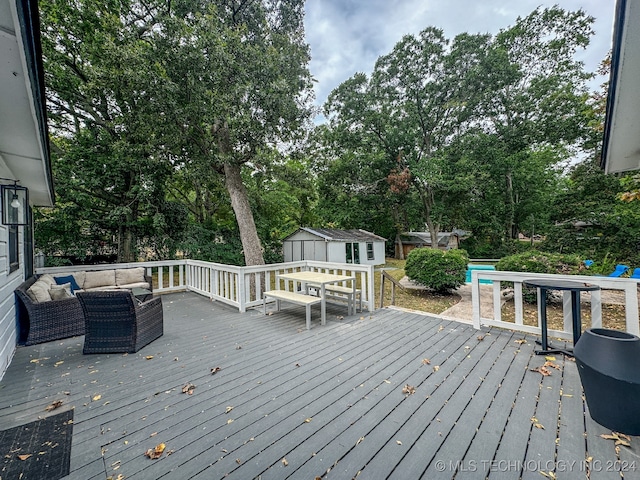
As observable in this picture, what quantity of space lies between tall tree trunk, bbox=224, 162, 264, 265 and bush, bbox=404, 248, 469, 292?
188 inches

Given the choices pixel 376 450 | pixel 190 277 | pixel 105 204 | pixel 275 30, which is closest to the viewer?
pixel 376 450

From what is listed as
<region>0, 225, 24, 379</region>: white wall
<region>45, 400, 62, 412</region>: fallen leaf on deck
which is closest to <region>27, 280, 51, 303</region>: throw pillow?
<region>0, 225, 24, 379</region>: white wall

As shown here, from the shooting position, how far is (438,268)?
7.63 m

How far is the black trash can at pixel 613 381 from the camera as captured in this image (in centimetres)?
174

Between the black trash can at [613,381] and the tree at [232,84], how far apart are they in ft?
22.0

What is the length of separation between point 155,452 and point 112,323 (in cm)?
222

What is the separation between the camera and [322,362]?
2.93 metres

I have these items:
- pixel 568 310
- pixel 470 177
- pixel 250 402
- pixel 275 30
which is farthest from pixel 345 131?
pixel 250 402

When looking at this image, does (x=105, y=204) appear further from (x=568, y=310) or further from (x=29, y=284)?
(x=568, y=310)

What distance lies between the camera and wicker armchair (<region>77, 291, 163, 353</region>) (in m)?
3.18

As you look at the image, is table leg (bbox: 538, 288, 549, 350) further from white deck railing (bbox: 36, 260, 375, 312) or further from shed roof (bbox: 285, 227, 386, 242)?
shed roof (bbox: 285, 227, 386, 242)

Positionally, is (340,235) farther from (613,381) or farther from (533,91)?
(613,381)

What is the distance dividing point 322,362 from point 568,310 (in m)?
3.13

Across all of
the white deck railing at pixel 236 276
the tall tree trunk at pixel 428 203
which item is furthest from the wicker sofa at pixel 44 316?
the tall tree trunk at pixel 428 203
